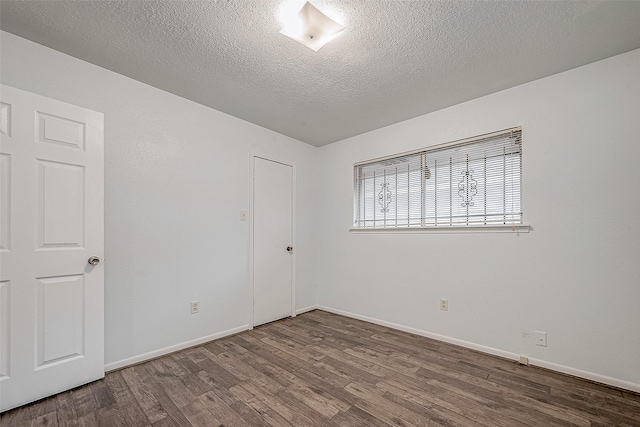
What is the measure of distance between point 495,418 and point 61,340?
9.36ft

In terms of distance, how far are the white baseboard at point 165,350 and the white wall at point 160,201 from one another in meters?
0.03

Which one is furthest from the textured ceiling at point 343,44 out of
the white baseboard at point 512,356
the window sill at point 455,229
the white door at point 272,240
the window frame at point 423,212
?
the white baseboard at point 512,356

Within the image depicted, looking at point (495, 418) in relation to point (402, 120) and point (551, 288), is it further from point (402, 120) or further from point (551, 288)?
point (402, 120)

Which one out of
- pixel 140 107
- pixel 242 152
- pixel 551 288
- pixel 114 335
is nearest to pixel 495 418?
pixel 551 288

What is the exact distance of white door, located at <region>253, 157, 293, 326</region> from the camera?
3393mm

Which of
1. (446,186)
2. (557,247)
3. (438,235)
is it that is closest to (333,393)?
(438,235)

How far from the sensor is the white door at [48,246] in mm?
1752

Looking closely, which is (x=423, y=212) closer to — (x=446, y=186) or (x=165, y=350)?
(x=446, y=186)

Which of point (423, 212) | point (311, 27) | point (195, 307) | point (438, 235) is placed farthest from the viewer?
point (423, 212)

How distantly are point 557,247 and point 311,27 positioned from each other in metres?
2.48

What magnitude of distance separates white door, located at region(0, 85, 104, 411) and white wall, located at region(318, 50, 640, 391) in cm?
290

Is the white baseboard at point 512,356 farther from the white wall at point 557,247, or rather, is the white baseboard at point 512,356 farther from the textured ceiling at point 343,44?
the textured ceiling at point 343,44

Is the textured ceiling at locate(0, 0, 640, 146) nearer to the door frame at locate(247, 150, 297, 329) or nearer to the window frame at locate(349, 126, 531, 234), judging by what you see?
the window frame at locate(349, 126, 531, 234)

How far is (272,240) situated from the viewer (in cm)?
357
